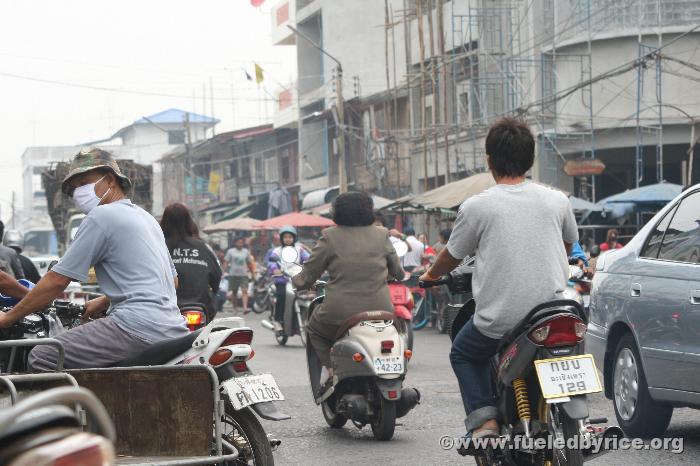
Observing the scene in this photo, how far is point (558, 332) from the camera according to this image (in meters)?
5.11

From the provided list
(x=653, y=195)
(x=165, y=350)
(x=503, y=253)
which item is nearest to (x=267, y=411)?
(x=165, y=350)

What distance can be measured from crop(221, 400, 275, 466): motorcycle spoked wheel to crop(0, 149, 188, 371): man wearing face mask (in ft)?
1.85

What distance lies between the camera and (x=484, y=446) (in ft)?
17.4

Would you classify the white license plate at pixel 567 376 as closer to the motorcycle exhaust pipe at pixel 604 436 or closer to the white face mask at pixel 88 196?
the motorcycle exhaust pipe at pixel 604 436

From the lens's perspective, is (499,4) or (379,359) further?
(499,4)

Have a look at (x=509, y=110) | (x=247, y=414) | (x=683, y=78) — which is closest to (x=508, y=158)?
(x=247, y=414)

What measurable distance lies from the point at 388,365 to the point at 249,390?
2.83 meters

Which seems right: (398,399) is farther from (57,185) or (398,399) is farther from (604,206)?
(57,185)

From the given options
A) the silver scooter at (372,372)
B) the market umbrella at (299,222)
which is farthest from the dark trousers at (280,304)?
the market umbrella at (299,222)

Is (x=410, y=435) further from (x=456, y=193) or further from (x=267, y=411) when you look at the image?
(x=456, y=193)

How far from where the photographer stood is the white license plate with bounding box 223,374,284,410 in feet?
A: 16.4

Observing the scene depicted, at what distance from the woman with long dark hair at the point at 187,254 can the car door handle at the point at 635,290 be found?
3.49 metres

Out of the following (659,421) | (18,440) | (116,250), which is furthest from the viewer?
(659,421)

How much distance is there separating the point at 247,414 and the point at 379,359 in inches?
109
